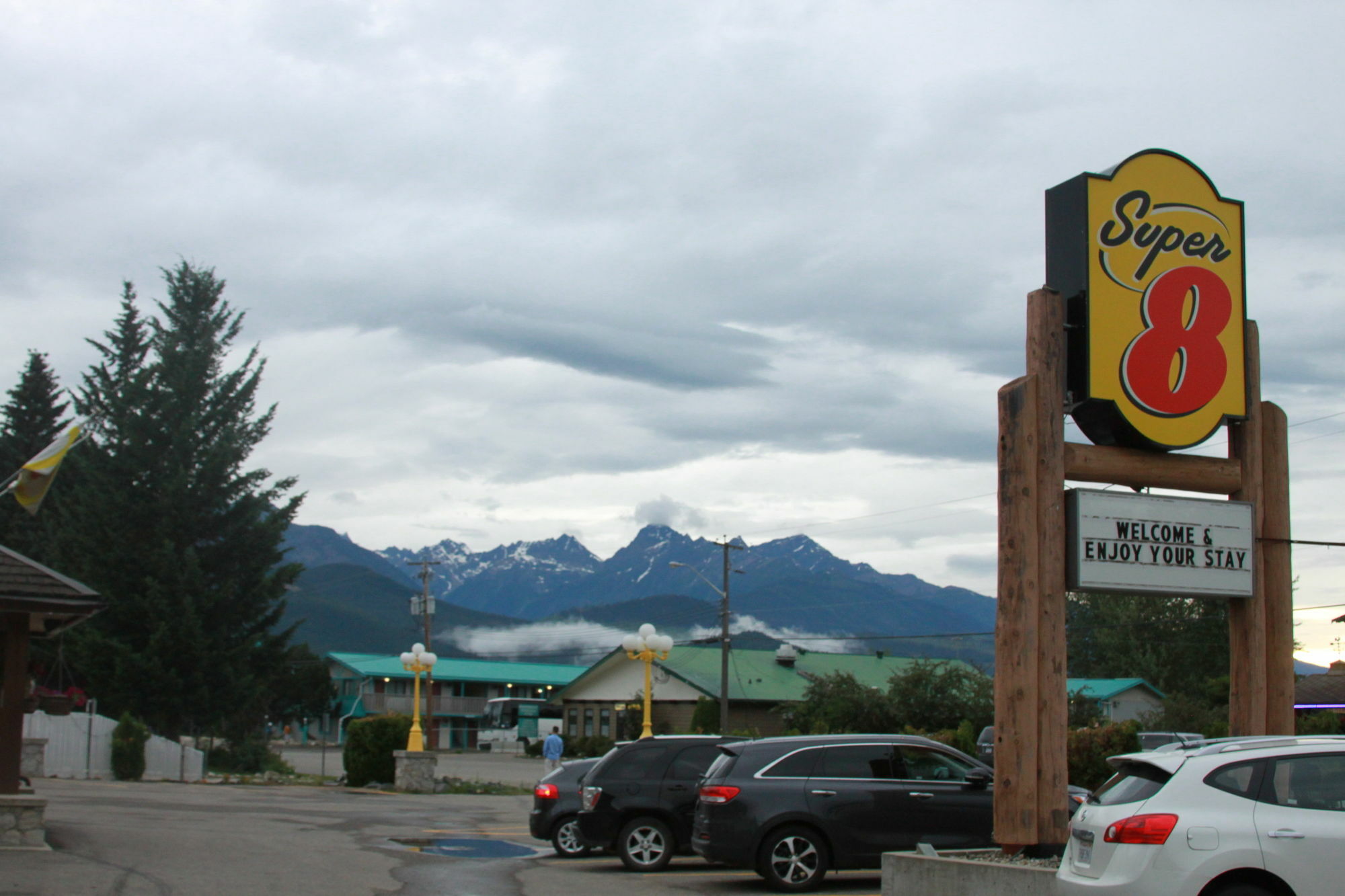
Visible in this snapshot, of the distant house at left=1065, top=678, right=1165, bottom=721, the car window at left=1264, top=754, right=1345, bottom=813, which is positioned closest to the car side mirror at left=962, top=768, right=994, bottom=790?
the car window at left=1264, top=754, right=1345, bottom=813

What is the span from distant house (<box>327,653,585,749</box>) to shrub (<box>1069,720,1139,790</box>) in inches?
2333

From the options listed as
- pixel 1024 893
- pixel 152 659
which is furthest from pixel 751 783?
pixel 152 659

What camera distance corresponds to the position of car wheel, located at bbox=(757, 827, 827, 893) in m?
13.0

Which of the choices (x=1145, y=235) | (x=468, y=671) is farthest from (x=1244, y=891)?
(x=468, y=671)

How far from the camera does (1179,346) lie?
38.0 feet

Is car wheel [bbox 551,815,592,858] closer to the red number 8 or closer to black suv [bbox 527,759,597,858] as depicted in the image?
black suv [bbox 527,759,597,858]

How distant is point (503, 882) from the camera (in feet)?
45.6

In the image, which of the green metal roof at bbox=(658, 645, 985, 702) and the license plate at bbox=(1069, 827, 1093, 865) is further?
the green metal roof at bbox=(658, 645, 985, 702)

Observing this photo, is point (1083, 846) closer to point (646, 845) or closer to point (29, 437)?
point (646, 845)

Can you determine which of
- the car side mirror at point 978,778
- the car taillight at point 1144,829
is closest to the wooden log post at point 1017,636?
the car side mirror at point 978,778

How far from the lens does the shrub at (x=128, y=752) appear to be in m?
34.9

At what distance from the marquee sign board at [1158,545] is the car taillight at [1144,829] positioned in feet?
10.6

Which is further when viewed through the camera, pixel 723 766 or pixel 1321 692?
pixel 1321 692

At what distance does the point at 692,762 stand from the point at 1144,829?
8538 millimetres
